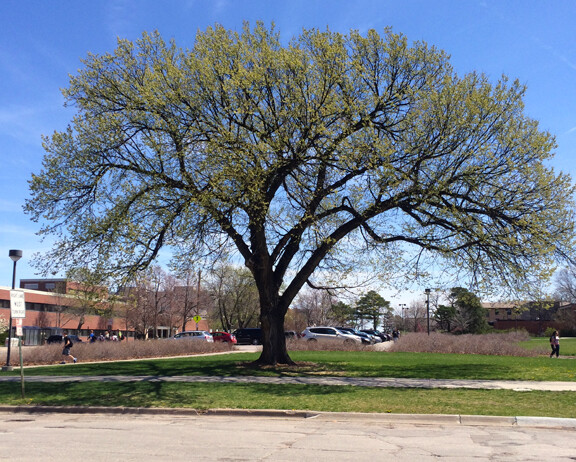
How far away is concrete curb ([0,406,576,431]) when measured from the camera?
10969 millimetres

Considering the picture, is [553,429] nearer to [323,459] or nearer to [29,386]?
[323,459]

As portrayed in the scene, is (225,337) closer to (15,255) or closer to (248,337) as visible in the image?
(248,337)

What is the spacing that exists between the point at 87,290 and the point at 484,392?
1291 centimetres

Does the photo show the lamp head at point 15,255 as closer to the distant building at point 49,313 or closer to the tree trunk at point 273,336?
the tree trunk at point 273,336

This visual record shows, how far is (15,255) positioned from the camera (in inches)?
939

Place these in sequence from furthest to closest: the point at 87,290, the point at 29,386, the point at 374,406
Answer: the point at 87,290, the point at 29,386, the point at 374,406

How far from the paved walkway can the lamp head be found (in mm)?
6499

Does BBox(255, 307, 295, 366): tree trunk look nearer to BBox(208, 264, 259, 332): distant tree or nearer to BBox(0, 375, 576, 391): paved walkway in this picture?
BBox(0, 375, 576, 391): paved walkway

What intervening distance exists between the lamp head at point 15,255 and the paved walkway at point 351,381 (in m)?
6.50

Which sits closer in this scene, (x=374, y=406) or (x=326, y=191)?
(x=374, y=406)

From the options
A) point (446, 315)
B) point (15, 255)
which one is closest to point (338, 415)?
point (15, 255)

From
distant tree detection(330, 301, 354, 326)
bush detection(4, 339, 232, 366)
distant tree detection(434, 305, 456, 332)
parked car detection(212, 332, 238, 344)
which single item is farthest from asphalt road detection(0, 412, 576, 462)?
distant tree detection(434, 305, 456, 332)

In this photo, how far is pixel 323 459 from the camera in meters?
7.57

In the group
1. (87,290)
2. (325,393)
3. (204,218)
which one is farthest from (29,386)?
(325,393)
